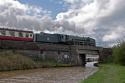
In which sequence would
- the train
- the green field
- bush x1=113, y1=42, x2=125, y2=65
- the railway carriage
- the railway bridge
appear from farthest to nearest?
bush x1=113, y1=42, x2=125, y2=65 → the railway bridge → the train → the railway carriage → the green field

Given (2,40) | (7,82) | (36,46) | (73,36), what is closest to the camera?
(7,82)

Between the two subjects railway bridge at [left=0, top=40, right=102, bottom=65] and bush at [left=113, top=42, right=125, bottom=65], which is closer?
railway bridge at [left=0, top=40, right=102, bottom=65]

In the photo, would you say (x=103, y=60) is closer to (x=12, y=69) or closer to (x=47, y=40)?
(x=47, y=40)

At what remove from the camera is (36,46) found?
261ft

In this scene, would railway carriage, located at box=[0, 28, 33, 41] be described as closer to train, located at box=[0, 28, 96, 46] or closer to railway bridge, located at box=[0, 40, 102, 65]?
train, located at box=[0, 28, 96, 46]

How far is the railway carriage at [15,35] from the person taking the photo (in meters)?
71.2

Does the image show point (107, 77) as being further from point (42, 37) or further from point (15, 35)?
point (42, 37)

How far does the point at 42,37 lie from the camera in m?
88.3

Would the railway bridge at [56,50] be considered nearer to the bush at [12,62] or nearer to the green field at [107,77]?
the bush at [12,62]

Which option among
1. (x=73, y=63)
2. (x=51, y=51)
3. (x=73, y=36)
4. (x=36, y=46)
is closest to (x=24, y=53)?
(x=36, y=46)

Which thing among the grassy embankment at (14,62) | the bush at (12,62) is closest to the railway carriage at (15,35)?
the grassy embankment at (14,62)

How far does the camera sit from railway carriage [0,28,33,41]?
234 feet

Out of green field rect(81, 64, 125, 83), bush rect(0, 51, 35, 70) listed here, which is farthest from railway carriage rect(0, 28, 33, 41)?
green field rect(81, 64, 125, 83)

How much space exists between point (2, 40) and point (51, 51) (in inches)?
756
